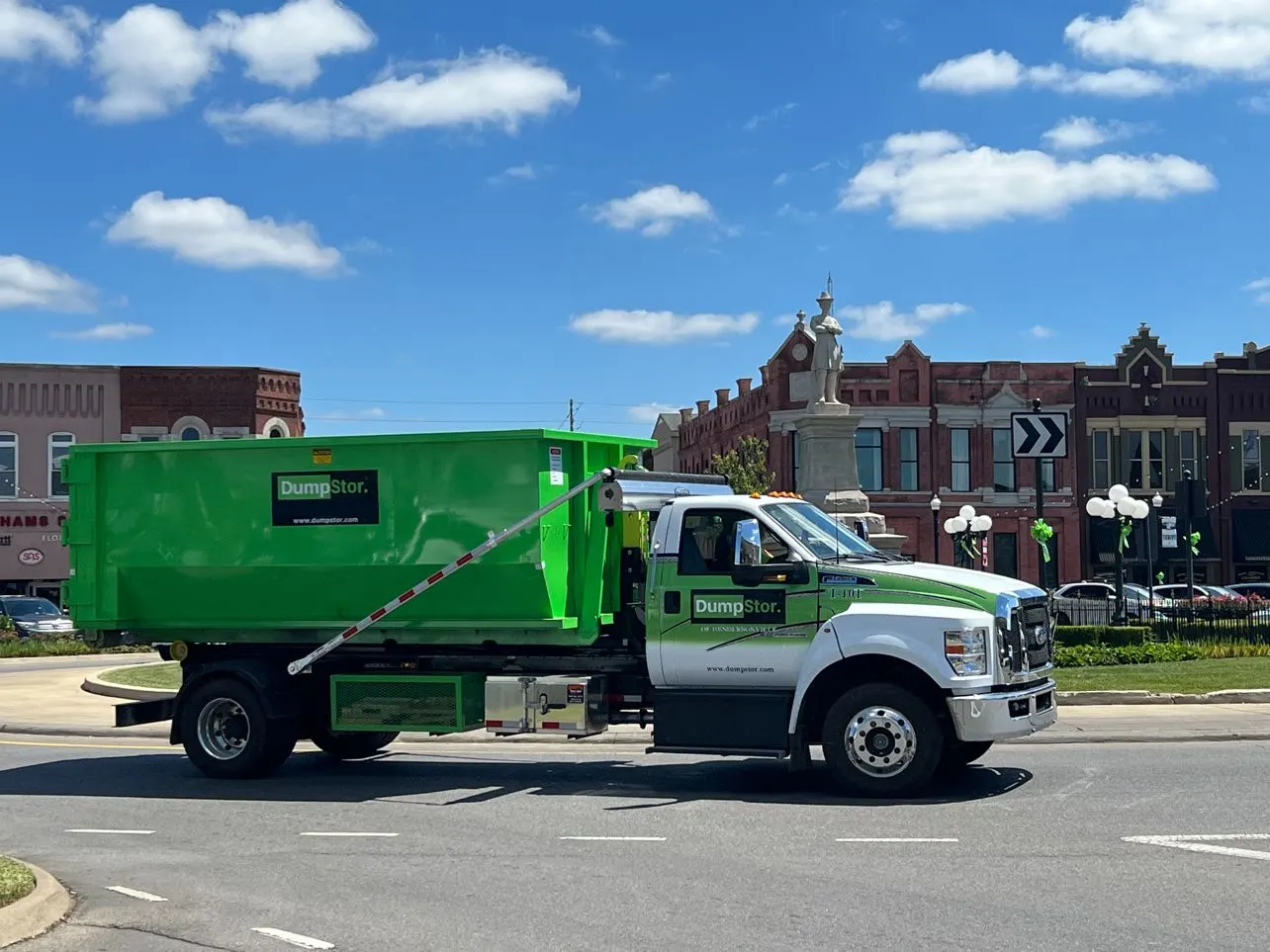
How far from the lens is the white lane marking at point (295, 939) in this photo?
24.1 ft

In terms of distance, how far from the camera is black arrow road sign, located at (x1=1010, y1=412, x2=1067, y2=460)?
784 inches

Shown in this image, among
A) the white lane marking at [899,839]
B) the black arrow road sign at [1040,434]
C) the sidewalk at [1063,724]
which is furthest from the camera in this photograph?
the black arrow road sign at [1040,434]

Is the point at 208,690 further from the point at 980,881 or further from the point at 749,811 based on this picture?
the point at 980,881

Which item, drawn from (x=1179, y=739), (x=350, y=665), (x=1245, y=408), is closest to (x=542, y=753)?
(x=350, y=665)

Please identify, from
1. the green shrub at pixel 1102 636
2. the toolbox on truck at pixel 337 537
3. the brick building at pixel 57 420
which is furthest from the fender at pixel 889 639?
the brick building at pixel 57 420

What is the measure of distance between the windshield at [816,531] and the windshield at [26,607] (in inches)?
1202

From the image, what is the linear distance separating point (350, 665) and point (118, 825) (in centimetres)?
262

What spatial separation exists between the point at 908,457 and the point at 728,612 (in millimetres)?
46051

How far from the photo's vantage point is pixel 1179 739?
15.1 metres

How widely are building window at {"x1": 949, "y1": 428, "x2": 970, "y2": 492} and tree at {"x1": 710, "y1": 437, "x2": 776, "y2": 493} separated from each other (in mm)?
6958

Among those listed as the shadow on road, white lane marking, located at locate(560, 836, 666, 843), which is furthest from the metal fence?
white lane marking, located at locate(560, 836, 666, 843)

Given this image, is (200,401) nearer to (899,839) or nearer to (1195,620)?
(1195,620)

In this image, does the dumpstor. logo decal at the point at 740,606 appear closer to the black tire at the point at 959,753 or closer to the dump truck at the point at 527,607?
the dump truck at the point at 527,607

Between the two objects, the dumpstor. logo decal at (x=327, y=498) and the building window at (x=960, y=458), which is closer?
the dumpstor. logo decal at (x=327, y=498)
